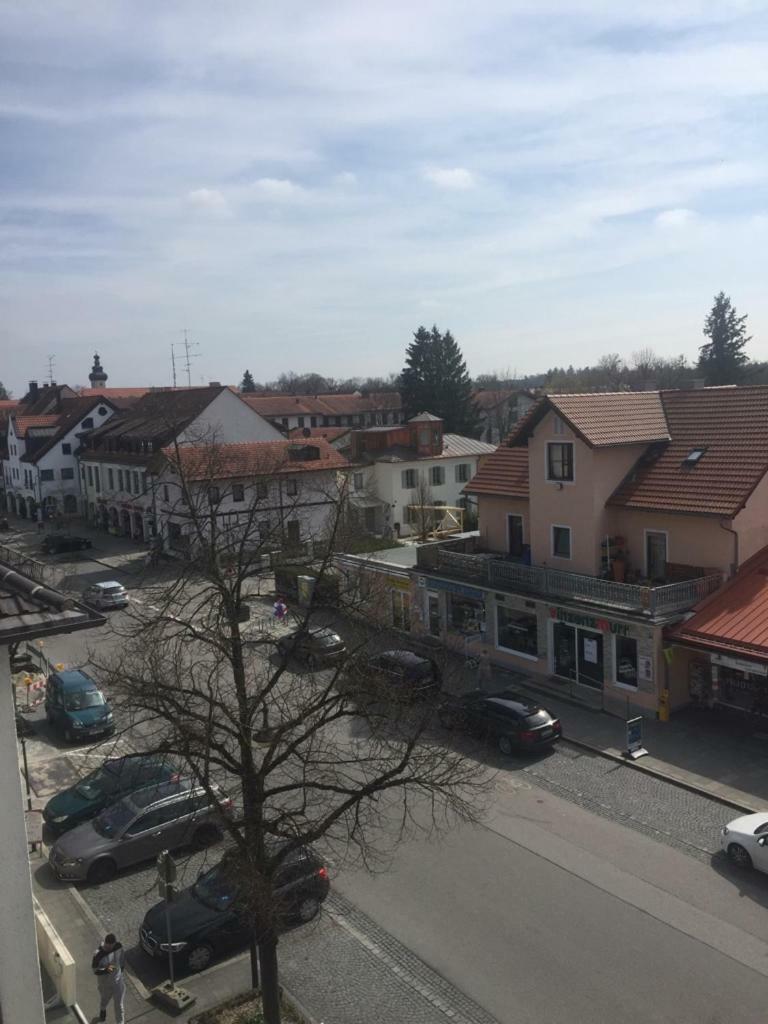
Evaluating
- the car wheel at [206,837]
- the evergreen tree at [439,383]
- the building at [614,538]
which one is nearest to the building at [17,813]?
the car wheel at [206,837]

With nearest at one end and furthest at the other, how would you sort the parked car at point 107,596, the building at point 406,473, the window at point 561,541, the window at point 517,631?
1. the window at point 517,631
2. the window at point 561,541
3. the parked car at point 107,596
4. the building at point 406,473

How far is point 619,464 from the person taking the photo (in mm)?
27109

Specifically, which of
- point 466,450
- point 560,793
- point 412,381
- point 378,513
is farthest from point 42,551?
point 560,793

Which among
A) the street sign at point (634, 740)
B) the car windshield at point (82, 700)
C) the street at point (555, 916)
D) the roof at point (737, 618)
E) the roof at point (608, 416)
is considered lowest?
the street at point (555, 916)

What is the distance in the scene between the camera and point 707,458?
25.8 m

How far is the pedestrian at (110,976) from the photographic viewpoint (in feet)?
39.5

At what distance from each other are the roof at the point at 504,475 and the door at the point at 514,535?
3.29 ft

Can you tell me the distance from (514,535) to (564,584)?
5.66 m

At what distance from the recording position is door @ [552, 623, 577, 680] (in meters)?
26.0

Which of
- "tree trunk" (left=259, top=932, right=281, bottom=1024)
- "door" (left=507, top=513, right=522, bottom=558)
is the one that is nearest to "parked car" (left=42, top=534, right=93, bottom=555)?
"door" (left=507, top=513, right=522, bottom=558)

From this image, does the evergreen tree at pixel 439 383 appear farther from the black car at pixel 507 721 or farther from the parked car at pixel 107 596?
the black car at pixel 507 721

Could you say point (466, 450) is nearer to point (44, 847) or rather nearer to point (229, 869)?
point (44, 847)

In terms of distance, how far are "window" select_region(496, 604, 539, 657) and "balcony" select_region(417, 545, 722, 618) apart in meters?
1.07

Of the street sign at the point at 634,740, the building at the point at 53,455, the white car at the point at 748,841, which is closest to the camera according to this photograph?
the white car at the point at 748,841
